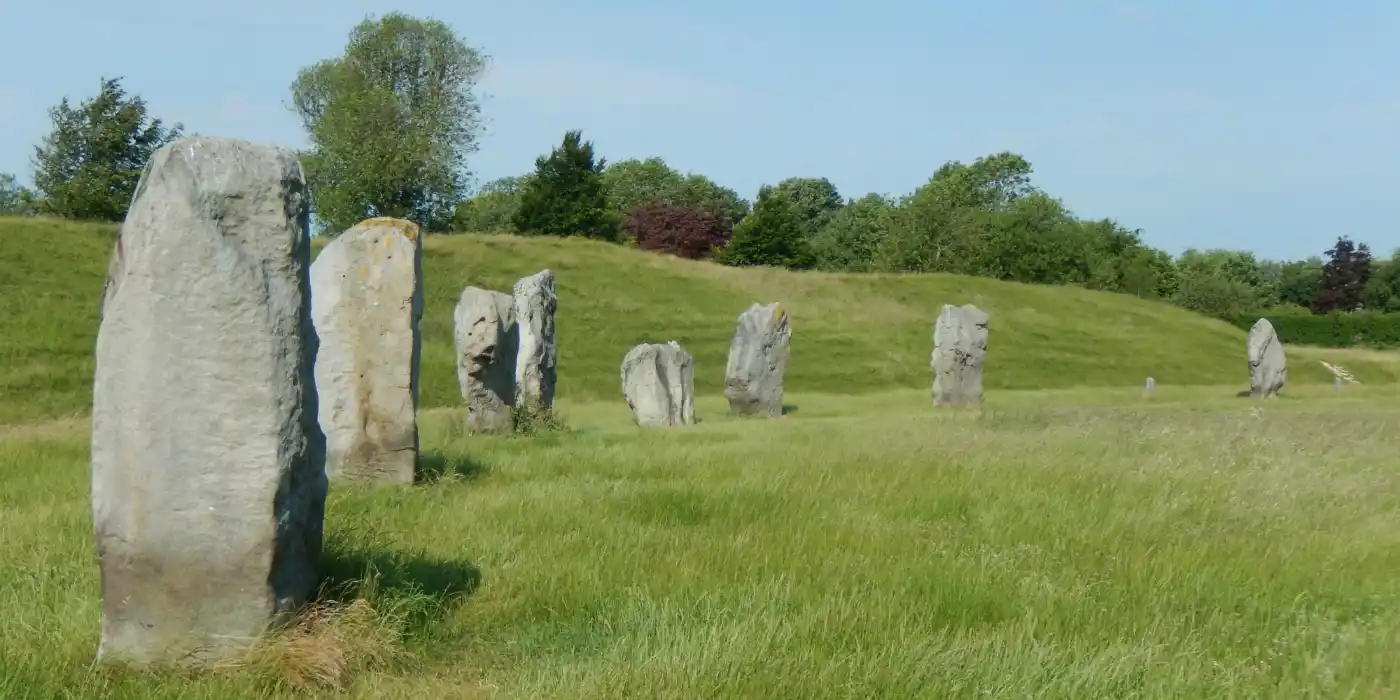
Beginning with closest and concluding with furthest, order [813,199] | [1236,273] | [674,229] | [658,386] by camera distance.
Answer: [658,386], [674,229], [1236,273], [813,199]

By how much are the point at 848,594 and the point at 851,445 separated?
295 inches

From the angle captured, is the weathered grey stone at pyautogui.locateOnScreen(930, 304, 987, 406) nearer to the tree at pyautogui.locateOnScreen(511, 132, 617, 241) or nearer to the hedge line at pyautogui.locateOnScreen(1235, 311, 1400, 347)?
the tree at pyautogui.locateOnScreen(511, 132, 617, 241)

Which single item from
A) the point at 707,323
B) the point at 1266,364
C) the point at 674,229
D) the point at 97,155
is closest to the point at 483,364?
the point at 1266,364

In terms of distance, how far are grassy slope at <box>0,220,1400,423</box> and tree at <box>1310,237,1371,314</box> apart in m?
34.8

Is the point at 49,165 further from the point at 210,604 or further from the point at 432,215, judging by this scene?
the point at 210,604

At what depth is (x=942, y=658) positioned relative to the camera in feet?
15.8

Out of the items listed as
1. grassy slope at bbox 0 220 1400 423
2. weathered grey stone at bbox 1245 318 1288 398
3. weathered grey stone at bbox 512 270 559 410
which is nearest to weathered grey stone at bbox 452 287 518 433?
weathered grey stone at bbox 512 270 559 410

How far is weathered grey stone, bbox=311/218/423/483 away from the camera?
35.3ft

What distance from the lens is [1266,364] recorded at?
104ft

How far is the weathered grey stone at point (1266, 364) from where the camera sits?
31812mm

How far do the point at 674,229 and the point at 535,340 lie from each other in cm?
6582

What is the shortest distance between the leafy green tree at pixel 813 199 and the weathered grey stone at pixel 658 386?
89564 millimetres

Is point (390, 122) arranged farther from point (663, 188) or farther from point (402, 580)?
point (402, 580)

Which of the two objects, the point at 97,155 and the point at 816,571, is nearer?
the point at 816,571
